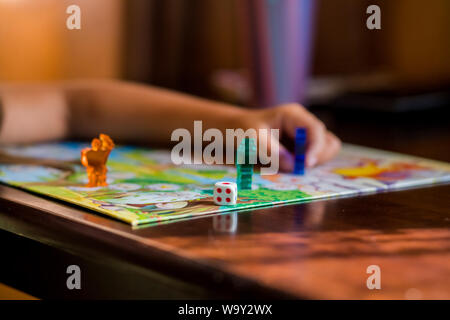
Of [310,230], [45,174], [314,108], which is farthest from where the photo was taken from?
[314,108]

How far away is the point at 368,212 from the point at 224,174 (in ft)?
0.75

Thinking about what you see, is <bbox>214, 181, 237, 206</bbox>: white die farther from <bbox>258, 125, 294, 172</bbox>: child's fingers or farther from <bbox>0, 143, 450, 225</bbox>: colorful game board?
<bbox>258, 125, 294, 172</bbox>: child's fingers

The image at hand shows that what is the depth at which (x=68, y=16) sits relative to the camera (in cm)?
184

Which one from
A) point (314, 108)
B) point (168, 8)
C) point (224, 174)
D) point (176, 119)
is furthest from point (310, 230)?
point (168, 8)

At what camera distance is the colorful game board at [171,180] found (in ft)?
2.10

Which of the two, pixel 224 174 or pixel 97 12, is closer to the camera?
pixel 224 174

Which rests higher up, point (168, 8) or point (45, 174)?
point (168, 8)

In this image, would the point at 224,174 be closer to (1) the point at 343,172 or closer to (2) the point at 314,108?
(1) the point at 343,172

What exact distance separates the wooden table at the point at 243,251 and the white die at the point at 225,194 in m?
0.03
